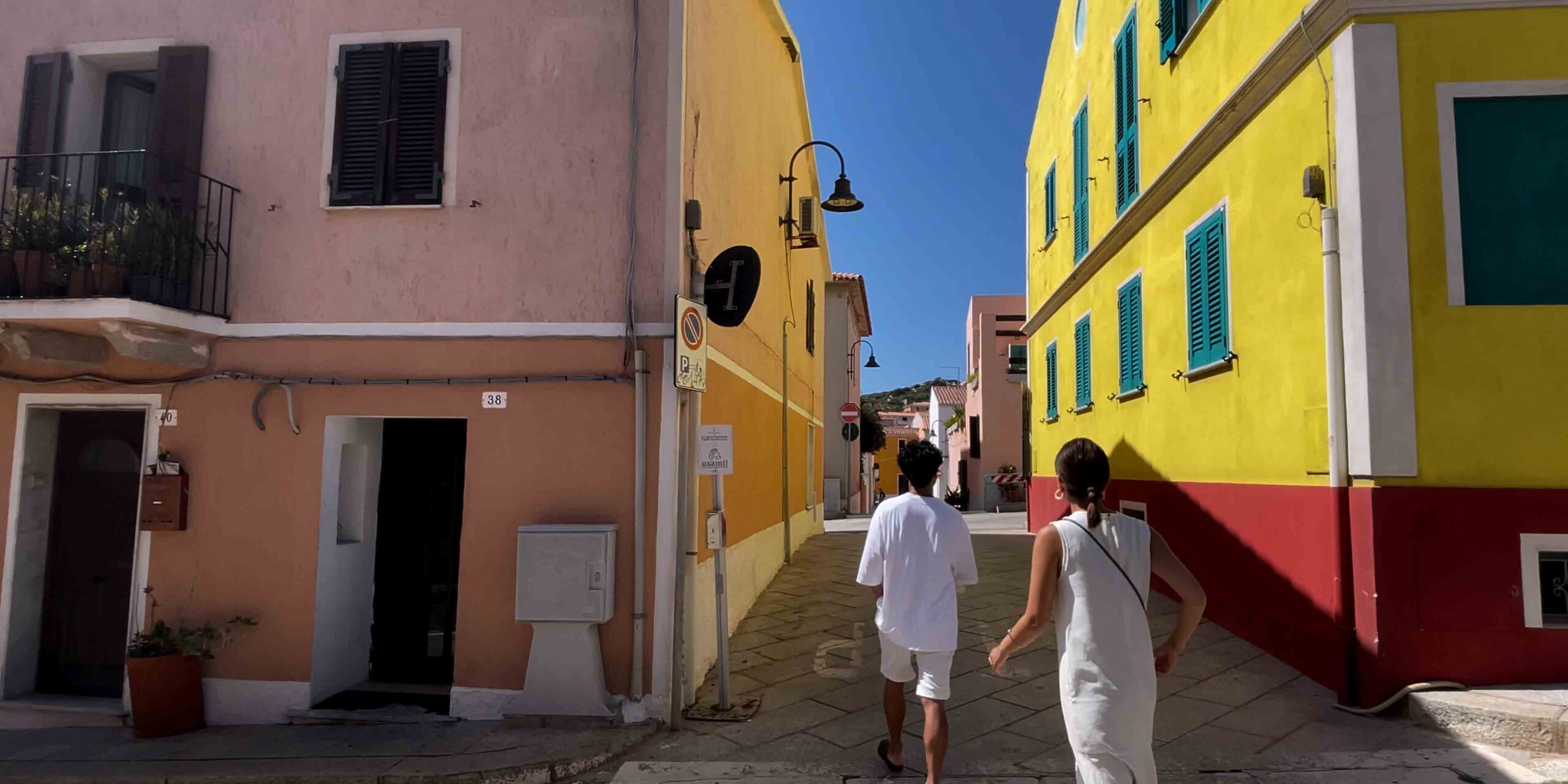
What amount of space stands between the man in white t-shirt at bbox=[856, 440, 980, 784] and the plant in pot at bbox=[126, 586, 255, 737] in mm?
4793

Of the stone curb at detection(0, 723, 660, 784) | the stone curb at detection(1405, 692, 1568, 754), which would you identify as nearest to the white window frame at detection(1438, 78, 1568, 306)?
the stone curb at detection(1405, 692, 1568, 754)

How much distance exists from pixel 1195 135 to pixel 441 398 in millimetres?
6542

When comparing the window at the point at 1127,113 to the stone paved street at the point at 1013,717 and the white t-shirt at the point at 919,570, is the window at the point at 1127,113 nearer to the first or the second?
the stone paved street at the point at 1013,717

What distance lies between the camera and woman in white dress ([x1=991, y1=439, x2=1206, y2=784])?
9.59ft

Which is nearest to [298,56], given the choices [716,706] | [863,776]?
[716,706]

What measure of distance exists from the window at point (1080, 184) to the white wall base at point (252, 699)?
33.8 feet

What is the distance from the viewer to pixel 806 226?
13805 millimetres

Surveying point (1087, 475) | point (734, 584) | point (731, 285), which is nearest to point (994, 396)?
point (734, 584)

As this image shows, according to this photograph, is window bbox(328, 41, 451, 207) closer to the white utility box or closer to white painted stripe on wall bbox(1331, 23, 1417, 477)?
the white utility box

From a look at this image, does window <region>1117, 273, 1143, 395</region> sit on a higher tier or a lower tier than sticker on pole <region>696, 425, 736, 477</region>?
higher

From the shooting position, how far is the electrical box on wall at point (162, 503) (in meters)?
6.59

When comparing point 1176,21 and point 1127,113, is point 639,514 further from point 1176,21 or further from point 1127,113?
point 1127,113

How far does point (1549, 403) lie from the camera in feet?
17.5

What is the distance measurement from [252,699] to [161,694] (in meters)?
0.56
